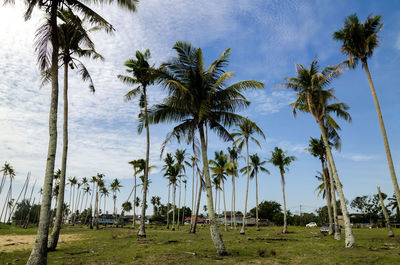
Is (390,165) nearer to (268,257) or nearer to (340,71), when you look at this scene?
(340,71)

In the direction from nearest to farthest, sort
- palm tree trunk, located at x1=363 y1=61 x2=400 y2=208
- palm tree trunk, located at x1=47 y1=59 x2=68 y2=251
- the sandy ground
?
palm tree trunk, located at x1=47 y1=59 x2=68 y2=251 → palm tree trunk, located at x1=363 y1=61 x2=400 y2=208 → the sandy ground

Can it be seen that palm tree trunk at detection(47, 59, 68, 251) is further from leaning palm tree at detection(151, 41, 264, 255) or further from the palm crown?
the palm crown

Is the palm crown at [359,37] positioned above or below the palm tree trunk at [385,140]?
above

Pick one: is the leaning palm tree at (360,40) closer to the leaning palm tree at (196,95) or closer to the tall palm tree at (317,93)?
the tall palm tree at (317,93)

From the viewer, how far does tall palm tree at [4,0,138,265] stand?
355 inches

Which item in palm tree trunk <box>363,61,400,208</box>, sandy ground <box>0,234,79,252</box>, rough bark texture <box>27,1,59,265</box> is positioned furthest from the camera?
sandy ground <box>0,234,79,252</box>

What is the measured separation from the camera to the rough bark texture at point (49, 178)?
8859 mm

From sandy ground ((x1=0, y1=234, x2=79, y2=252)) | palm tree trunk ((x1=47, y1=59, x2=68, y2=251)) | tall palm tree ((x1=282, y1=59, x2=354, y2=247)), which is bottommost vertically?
sandy ground ((x1=0, y1=234, x2=79, y2=252))

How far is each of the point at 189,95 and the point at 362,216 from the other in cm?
7921

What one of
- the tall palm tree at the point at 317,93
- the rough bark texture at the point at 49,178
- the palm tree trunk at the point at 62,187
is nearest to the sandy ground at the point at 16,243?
the palm tree trunk at the point at 62,187

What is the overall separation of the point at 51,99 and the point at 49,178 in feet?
10.9

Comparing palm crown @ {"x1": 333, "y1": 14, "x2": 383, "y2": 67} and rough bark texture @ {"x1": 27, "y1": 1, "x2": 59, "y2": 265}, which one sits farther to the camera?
palm crown @ {"x1": 333, "y1": 14, "x2": 383, "y2": 67}

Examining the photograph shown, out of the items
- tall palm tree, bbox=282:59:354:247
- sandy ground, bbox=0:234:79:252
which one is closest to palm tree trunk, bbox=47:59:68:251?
sandy ground, bbox=0:234:79:252

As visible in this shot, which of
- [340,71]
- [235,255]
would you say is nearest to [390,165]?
[340,71]
